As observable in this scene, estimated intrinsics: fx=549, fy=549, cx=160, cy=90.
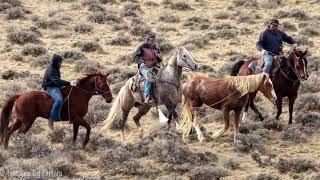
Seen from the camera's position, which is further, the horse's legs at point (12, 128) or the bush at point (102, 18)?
the bush at point (102, 18)

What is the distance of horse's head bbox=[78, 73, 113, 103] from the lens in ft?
41.5

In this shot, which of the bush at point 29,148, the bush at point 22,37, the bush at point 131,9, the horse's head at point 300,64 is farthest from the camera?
the bush at point 131,9

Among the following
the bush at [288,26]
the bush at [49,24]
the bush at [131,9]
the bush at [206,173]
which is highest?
the bush at [131,9]

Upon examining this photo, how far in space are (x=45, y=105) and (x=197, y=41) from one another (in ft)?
44.7

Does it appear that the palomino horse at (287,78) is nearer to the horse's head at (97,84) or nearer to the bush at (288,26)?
the horse's head at (97,84)

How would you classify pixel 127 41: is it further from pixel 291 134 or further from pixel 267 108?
pixel 291 134

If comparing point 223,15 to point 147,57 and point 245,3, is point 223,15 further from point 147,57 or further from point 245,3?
point 147,57

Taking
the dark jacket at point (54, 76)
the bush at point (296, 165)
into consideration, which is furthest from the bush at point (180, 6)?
the bush at point (296, 165)

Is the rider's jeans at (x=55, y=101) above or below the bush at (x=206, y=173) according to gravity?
above

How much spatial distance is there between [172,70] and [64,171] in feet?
13.9

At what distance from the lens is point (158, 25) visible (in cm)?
2880

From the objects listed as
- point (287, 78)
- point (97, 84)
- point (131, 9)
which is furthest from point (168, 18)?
point (97, 84)

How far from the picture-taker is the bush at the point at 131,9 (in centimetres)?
3112

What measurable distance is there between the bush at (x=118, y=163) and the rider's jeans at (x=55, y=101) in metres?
1.50
